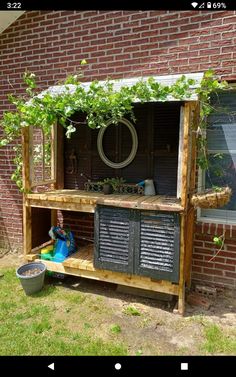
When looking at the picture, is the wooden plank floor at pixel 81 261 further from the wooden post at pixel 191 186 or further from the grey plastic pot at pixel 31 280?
the wooden post at pixel 191 186

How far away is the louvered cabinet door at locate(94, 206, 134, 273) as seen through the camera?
3133 mm

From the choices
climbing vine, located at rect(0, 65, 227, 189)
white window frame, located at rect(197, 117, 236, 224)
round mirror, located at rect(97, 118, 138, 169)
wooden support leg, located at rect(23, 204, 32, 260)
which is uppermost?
climbing vine, located at rect(0, 65, 227, 189)

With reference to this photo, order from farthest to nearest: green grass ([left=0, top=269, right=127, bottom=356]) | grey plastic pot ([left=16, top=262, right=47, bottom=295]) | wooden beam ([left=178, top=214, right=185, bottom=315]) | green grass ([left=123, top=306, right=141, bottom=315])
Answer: grey plastic pot ([left=16, top=262, right=47, bottom=295])
green grass ([left=123, top=306, right=141, bottom=315])
wooden beam ([left=178, top=214, right=185, bottom=315])
green grass ([left=0, top=269, right=127, bottom=356])

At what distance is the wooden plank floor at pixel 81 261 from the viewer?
3.41m

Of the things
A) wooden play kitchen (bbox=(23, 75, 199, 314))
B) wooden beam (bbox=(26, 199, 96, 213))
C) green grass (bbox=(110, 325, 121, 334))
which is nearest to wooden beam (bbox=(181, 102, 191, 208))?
wooden play kitchen (bbox=(23, 75, 199, 314))

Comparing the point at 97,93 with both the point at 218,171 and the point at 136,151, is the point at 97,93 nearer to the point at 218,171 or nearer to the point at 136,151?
the point at 136,151

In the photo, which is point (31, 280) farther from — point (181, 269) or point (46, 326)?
point (181, 269)

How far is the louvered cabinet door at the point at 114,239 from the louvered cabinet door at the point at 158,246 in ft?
0.36

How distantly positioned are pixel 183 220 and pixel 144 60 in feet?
7.38

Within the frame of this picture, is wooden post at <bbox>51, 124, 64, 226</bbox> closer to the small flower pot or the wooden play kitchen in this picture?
the wooden play kitchen

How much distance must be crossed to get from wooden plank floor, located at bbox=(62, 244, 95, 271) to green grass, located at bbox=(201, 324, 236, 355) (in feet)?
4.67

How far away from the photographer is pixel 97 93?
2.91 metres

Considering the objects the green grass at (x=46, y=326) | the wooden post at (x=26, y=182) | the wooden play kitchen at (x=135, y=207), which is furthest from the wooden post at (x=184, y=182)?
the wooden post at (x=26, y=182)

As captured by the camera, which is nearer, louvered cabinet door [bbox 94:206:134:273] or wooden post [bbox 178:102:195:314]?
wooden post [bbox 178:102:195:314]
